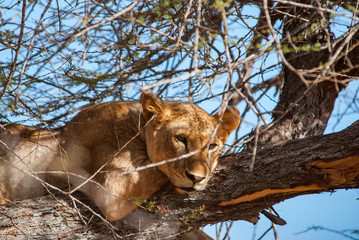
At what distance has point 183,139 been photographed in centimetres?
374

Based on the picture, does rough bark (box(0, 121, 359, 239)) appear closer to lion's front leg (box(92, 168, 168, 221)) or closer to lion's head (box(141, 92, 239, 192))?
lion's front leg (box(92, 168, 168, 221))

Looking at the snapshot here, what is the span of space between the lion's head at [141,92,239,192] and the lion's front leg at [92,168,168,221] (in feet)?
0.47

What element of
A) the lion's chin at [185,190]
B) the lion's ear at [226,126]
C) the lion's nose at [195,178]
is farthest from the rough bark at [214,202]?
the lion's ear at [226,126]

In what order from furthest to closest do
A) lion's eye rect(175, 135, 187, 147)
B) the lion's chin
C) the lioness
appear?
lion's eye rect(175, 135, 187, 147) → the lioness → the lion's chin

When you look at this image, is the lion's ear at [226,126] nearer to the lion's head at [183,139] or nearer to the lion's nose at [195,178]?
the lion's head at [183,139]

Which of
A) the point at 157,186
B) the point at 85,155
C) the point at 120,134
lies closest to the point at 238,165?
the point at 157,186

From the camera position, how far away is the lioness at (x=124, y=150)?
359 centimetres

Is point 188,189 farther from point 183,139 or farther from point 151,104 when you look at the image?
point 151,104

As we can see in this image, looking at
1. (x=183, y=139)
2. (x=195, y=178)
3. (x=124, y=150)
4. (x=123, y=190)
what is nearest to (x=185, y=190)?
(x=195, y=178)

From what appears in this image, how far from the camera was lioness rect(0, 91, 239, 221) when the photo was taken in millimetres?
3590

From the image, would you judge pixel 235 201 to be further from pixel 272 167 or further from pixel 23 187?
pixel 23 187

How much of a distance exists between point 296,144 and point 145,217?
4.94ft

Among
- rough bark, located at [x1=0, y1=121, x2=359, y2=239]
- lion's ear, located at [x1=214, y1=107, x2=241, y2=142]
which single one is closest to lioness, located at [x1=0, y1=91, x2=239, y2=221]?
lion's ear, located at [x1=214, y1=107, x2=241, y2=142]

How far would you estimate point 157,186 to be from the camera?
3.74 metres
